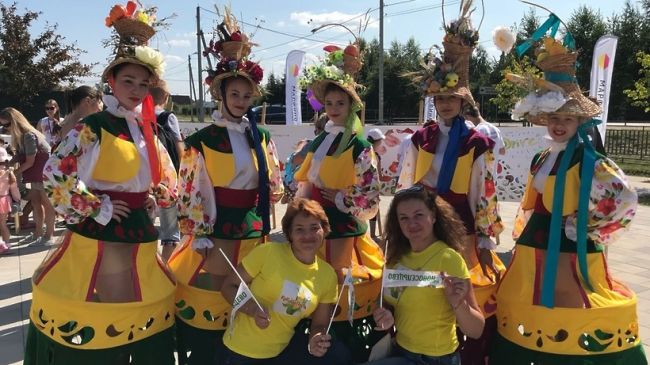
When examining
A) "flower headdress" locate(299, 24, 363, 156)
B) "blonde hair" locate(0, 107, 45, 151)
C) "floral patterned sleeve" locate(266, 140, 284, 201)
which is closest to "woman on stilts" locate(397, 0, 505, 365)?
"flower headdress" locate(299, 24, 363, 156)

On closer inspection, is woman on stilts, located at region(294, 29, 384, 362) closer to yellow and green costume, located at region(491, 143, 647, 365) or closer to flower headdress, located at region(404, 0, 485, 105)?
flower headdress, located at region(404, 0, 485, 105)

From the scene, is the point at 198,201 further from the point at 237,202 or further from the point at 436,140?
the point at 436,140

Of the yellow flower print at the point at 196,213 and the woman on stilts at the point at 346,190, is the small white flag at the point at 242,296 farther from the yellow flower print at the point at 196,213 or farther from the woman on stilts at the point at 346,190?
the woman on stilts at the point at 346,190

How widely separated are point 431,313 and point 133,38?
203cm

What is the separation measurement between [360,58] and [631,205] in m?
1.76

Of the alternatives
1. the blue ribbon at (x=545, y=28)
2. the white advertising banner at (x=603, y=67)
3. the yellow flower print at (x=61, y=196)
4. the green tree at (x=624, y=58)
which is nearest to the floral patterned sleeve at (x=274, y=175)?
the yellow flower print at (x=61, y=196)

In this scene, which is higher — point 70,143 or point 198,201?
point 70,143

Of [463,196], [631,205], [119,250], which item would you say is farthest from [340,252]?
[631,205]

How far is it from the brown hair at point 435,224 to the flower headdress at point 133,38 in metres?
1.41

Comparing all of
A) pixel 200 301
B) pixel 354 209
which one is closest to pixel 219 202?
pixel 200 301

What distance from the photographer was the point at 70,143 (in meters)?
2.57

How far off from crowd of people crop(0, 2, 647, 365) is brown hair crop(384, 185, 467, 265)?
0.04 feet

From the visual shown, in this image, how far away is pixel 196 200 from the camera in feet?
9.61

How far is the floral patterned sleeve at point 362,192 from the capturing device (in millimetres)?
3186
